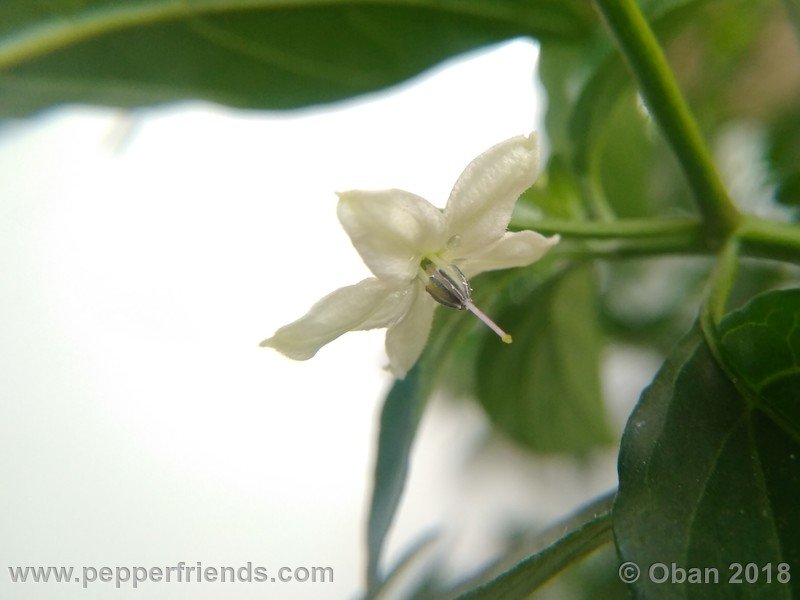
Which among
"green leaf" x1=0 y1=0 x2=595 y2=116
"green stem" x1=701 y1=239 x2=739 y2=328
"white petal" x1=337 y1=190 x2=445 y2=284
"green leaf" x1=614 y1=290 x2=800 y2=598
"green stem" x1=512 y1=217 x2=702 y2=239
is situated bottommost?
"green leaf" x1=614 y1=290 x2=800 y2=598

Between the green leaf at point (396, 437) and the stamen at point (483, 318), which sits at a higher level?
the stamen at point (483, 318)

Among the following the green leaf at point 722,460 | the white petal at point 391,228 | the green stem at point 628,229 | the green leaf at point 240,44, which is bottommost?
the green leaf at point 722,460

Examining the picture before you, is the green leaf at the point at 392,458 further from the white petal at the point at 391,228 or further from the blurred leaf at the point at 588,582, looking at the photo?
the blurred leaf at the point at 588,582

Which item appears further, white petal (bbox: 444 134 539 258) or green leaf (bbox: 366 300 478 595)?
green leaf (bbox: 366 300 478 595)

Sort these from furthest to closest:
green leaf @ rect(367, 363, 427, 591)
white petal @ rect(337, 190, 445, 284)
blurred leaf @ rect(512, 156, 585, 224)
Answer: blurred leaf @ rect(512, 156, 585, 224) → green leaf @ rect(367, 363, 427, 591) → white petal @ rect(337, 190, 445, 284)

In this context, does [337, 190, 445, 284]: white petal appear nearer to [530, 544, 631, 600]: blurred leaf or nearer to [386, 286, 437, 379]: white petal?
[386, 286, 437, 379]: white petal

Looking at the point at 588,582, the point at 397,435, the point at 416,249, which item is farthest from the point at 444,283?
the point at 588,582

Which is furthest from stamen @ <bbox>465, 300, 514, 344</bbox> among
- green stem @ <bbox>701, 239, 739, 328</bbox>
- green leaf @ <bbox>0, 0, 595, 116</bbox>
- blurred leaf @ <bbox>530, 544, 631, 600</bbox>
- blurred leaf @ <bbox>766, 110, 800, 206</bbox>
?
blurred leaf @ <bbox>766, 110, 800, 206</bbox>

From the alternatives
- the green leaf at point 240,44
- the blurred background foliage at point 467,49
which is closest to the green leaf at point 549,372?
the blurred background foliage at point 467,49
